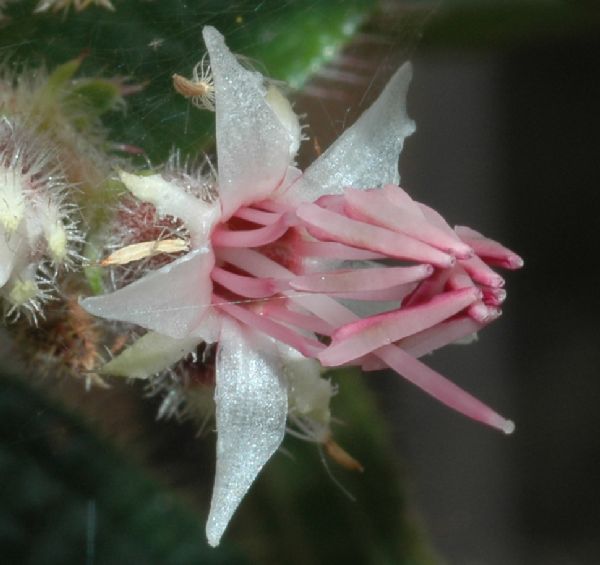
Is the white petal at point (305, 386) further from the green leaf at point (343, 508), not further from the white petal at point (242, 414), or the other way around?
the green leaf at point (343, 508)

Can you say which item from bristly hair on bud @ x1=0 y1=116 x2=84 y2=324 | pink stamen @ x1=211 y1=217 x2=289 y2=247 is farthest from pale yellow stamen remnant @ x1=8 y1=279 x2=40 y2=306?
pink stamen @ x1=211 y1=217 x2=289 y2=247

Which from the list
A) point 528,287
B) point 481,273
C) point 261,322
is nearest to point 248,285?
point 261,322

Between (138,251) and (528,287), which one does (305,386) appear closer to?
(138,251)

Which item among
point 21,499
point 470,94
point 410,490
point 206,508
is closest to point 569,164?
point 470,94

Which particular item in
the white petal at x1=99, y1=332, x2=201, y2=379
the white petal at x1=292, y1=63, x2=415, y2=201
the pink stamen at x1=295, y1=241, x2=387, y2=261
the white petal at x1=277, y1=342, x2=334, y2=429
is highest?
the white petal at x1=292, y1=63, x2=415, y2=201

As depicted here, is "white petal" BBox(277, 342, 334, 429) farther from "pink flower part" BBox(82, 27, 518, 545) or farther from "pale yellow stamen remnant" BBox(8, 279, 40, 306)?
"pale yellow stamen remnant" BBox(8, 279, 40, 306)

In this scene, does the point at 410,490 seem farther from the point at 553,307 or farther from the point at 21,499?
the point at 553,307
